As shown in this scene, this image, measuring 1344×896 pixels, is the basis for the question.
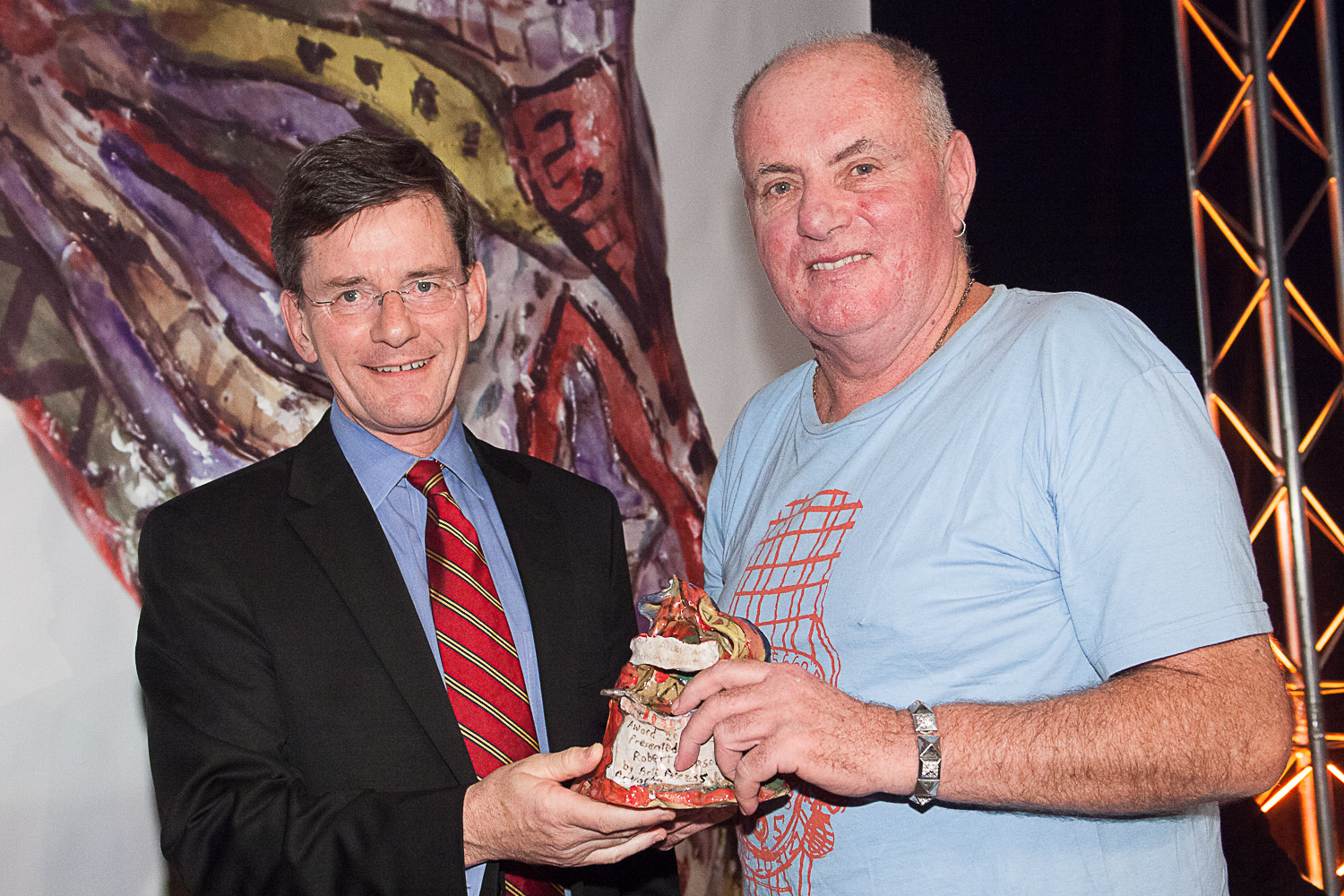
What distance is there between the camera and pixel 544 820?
1601 millimetres

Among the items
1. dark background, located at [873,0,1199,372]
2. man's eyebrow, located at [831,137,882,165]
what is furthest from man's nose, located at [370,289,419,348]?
dark background, located at [873,0,1199,372]

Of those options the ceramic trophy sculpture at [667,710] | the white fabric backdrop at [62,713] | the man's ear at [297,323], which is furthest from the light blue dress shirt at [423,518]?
the white fabric backdrop at [62,713]

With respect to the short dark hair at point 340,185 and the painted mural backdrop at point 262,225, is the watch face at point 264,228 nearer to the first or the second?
the painted mural backdrop at point 262,225

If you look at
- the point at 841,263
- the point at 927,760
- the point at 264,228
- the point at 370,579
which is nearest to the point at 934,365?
the point at 841,263

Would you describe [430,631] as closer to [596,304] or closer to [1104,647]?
[1104,647]

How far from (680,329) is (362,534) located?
7.07 ft

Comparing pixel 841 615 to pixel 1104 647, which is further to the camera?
pixel 841 615

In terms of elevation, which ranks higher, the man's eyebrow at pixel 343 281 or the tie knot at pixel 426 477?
the man's eyebrow at pixel 343 281

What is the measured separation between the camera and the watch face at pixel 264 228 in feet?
8.42

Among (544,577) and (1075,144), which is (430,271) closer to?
(544,577)

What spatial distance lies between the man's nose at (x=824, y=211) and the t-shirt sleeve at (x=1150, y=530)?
1.76ft

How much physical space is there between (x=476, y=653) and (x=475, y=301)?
737mm

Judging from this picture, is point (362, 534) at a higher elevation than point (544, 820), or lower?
higher

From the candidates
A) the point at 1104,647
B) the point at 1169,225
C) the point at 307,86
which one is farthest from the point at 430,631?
the point at 1169,225
